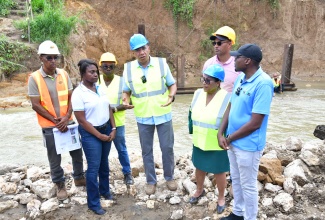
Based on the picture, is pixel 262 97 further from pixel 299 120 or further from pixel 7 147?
pixel 299 120

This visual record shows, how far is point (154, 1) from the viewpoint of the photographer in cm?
1884

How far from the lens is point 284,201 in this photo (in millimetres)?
3199

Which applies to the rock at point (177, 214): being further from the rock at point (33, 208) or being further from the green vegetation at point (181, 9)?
the green vegetation at point (181, 9)

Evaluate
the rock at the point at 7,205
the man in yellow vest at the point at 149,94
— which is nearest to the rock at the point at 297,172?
the man in yellow vest at the point at 149,94

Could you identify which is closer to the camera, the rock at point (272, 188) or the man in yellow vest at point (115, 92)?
the rock at point (272, 188)

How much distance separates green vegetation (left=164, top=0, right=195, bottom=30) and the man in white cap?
54.4 ft

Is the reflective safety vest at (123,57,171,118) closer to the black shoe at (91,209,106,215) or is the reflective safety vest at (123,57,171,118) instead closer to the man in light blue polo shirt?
the man in light blue polo shirt

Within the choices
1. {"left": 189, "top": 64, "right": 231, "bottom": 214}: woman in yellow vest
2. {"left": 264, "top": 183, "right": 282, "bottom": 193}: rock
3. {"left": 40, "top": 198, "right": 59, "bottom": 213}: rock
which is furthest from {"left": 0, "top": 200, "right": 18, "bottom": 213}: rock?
{"left": 264, "top": 183, "right": 282, "bottom": 193}: rock

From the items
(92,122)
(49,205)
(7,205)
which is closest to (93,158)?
(92,122)

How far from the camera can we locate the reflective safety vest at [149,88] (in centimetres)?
342

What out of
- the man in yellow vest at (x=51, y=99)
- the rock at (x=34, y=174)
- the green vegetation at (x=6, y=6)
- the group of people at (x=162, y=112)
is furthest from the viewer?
the green vegetation at (x=6, y=6)

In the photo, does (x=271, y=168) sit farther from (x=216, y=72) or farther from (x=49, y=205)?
(x=49, y=205)

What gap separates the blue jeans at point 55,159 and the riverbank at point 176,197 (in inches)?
7.1

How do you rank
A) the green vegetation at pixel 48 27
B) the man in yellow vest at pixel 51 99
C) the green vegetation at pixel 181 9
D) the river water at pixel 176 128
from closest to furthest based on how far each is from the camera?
the man in yellow vest at pixel 51 99 < the river water at pixel 176 128 < the green vegetation at pixel 48 27 < the green vegetation at pixel 181 9
